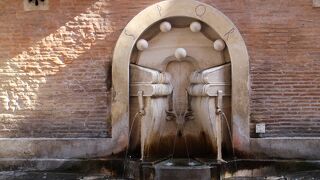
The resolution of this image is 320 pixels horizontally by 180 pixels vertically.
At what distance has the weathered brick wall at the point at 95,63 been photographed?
820cm

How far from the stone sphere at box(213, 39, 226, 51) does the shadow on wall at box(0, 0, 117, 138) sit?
1.56 m

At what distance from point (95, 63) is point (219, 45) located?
1.93 metres

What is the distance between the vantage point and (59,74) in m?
8.48

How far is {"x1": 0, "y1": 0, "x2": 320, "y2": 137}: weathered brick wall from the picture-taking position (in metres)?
8.20

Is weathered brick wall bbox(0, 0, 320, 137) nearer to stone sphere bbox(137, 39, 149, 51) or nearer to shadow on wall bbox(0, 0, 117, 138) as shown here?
shadow on wall bbox(0, 0, 117, 138)

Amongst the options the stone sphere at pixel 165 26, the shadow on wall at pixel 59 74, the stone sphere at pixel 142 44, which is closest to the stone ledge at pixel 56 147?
the shadow on wall at pixel 59 74

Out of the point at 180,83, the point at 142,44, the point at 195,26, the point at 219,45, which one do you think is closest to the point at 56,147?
the point at 142,44

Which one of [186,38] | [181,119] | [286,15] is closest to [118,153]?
[181,119]

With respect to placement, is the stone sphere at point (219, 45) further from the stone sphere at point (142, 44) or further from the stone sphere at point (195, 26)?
the stone sphere at point (142, 44)

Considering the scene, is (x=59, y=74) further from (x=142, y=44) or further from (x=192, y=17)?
(x=192, y=17)

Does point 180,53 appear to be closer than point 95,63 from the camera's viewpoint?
Yes

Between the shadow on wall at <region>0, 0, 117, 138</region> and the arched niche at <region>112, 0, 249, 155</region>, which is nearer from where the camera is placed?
the arched niche at <region>112, 0, 249, 155</region>

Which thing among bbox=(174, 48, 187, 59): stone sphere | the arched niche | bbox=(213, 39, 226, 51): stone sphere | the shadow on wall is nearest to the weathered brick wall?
the shadow on wall

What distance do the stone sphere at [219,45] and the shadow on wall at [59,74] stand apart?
1.56m
